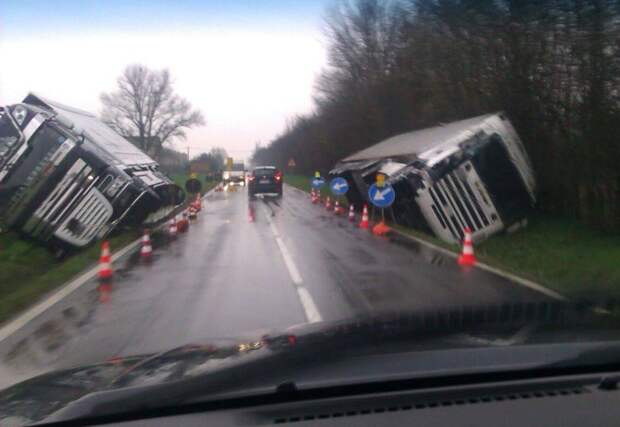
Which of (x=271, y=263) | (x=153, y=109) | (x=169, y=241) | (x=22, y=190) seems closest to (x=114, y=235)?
(x=169, y=241)

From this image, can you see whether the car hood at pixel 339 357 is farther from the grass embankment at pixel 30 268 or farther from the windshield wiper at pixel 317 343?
the grass embankment at pixel 30 268

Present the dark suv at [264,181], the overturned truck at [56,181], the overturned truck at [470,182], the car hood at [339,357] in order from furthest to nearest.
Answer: the dark suv at [264,181] → the overturned truck at [470,182] → the overturned truck at [56,181] → the car hood at [339,357]

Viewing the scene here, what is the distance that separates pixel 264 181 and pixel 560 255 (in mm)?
29341

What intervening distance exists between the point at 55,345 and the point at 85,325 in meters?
1.03

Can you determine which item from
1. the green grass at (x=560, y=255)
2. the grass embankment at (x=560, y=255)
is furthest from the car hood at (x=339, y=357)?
the grass embankment at (x=560, y=255)

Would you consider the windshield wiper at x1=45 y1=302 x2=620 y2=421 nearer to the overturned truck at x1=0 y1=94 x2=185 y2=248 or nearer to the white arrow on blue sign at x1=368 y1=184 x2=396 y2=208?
the white arrow on blue sign at x1=368 y1=184 x2=396 y2=208

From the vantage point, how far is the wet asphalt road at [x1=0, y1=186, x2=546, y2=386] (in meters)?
7.43

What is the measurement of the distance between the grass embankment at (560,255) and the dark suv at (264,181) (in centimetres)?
2252

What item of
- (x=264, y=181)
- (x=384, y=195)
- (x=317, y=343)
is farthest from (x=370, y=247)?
(x=264, y=181)

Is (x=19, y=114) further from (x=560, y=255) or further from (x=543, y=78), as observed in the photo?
(x=543, y=78)

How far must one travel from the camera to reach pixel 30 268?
15.9 m

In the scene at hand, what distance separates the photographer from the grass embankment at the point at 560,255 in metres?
10.6

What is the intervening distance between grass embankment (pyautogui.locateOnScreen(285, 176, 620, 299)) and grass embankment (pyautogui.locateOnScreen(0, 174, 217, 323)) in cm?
765

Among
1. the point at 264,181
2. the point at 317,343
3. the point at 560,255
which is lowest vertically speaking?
the point at 560,255
